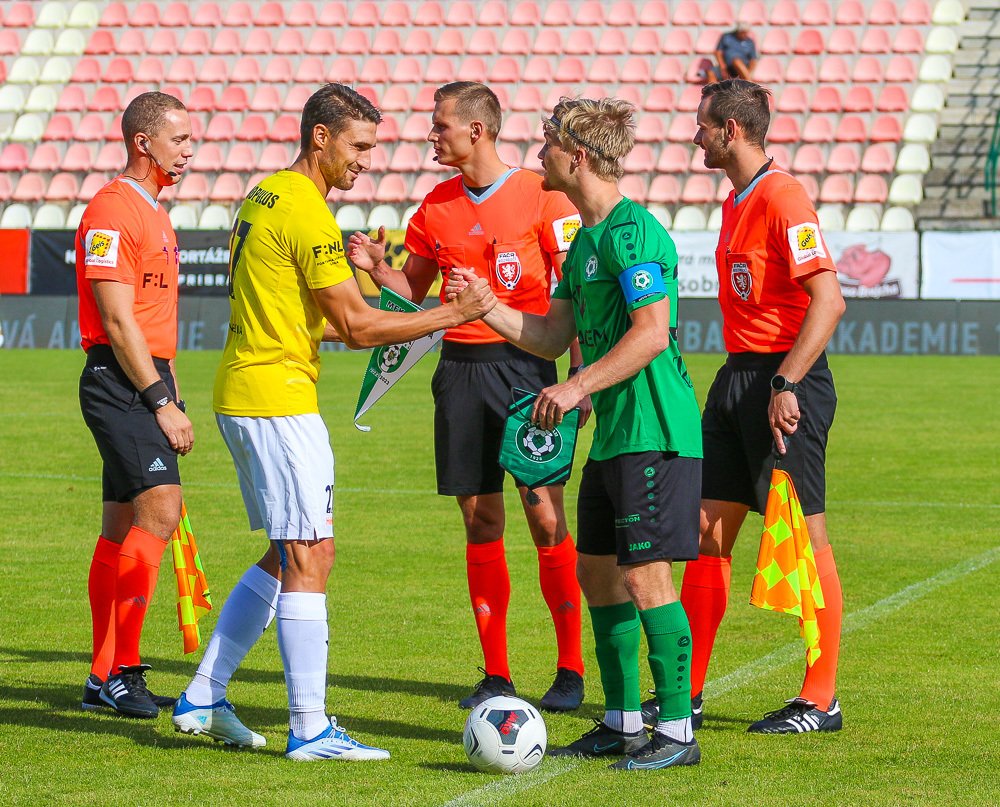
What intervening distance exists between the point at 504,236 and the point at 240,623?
1.96m

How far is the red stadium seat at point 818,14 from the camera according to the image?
29484mm

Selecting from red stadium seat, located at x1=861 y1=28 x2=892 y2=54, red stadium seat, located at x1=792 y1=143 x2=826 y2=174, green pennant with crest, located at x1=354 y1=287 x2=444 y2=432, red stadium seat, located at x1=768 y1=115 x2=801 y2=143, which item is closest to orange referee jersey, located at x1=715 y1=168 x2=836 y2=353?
green pennant with crest, located at x1=354 y1=287 x2=444 y2=432

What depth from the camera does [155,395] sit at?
548cm

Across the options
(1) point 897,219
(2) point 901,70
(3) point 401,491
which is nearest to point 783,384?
(3) point 401,491

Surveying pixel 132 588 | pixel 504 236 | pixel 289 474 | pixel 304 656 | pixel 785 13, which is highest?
pixel 785 13

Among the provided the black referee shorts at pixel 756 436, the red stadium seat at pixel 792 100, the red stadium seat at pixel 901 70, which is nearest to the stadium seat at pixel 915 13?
the red stadium seat at pixel 901 70

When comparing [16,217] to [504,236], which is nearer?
[504,236]

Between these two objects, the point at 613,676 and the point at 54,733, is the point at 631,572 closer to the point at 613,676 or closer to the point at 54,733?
the point at 613,676

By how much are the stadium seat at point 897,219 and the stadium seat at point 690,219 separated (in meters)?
3.00

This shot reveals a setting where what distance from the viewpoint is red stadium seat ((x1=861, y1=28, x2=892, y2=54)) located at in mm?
28578

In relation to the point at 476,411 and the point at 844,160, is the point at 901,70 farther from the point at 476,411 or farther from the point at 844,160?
the point at 476,411

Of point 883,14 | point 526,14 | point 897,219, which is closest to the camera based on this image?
point 897,219

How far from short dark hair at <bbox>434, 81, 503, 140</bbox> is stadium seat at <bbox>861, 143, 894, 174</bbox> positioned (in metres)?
21.3

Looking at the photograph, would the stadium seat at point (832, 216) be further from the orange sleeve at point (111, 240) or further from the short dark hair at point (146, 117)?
the orange sleeve at point (111, 240)
